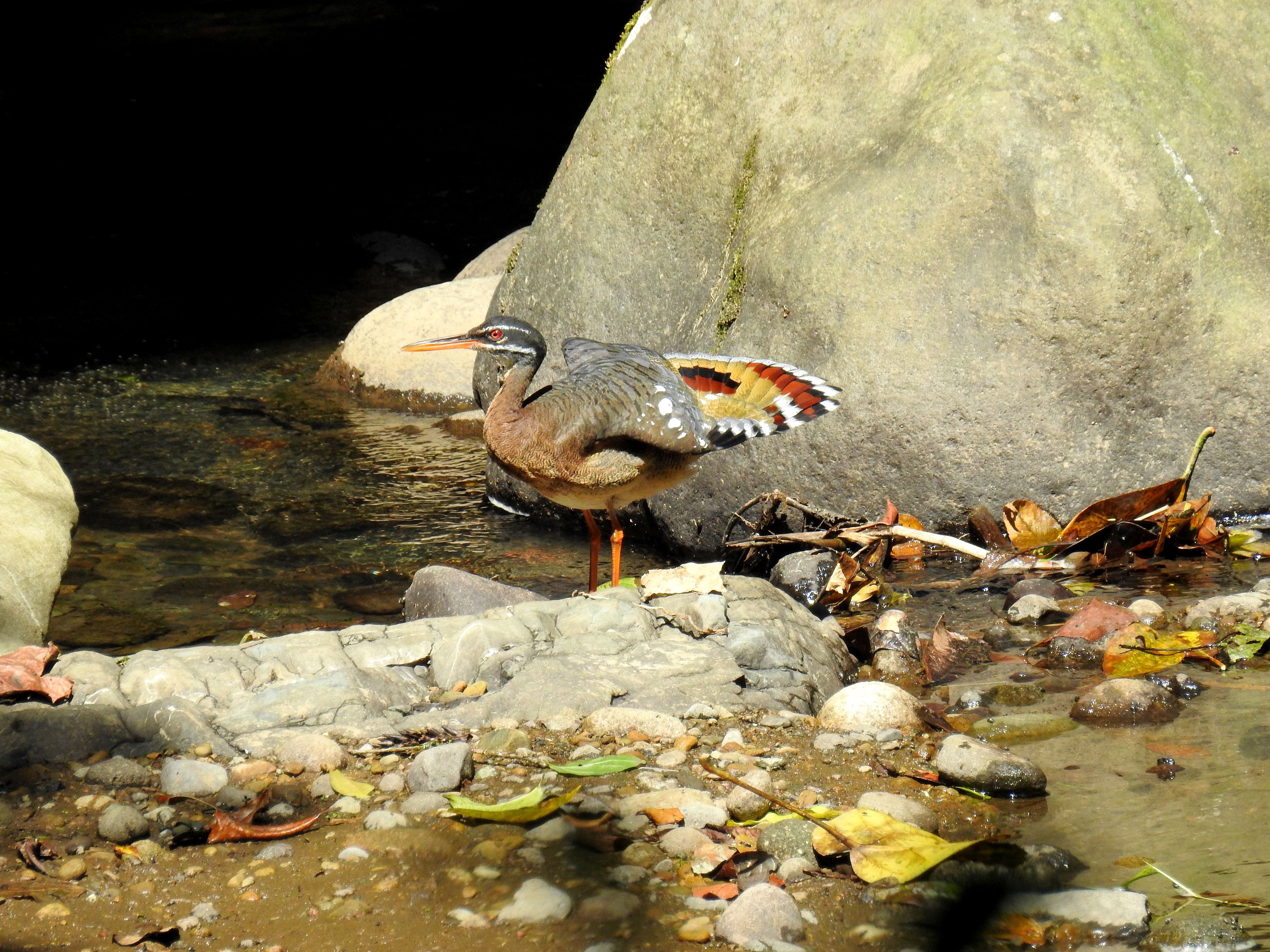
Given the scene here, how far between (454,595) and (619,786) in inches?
58.4

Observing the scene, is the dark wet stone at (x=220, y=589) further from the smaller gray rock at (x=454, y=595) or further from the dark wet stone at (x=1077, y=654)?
the dark wet stone at (x=1077, y=654)

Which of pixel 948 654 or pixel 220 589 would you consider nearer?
pixel 948 654

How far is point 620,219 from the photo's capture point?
5.77m

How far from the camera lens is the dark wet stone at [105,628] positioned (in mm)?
4590

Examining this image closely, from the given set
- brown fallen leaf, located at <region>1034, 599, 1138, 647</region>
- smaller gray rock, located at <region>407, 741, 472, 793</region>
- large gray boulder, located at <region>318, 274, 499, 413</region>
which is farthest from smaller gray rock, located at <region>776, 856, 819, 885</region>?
large gray boulder, located at <region>318, 274, 499, 413</region>

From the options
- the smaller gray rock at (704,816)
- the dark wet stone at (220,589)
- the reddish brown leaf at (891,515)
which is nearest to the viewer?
the smaller gray rock at (704,816)

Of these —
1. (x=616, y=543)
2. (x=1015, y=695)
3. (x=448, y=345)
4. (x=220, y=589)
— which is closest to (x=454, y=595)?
(x=616, y=543)

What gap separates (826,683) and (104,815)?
1952 mm

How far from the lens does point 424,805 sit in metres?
2.87

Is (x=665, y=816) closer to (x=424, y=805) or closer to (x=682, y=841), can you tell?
(x=682, y=841)

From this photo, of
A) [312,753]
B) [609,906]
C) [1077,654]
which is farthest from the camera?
[1077,654]

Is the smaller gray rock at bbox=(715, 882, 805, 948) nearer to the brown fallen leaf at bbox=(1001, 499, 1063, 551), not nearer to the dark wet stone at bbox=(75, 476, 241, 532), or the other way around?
the brown fallen leaf at bbox=(1001, 499, 1063, 551)

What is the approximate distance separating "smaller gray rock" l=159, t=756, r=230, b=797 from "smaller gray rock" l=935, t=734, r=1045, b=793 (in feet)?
5.46

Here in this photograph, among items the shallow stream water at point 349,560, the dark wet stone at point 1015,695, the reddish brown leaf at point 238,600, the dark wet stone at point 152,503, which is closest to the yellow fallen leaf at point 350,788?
the shallow stream water at point 349,560
